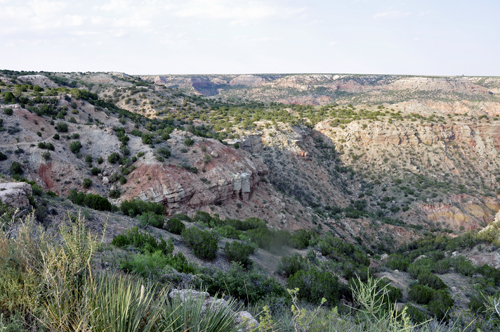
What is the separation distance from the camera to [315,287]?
794 centimetres

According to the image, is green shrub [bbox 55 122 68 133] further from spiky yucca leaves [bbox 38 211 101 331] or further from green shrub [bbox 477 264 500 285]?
green shrub [bbox 477 264 500 285]

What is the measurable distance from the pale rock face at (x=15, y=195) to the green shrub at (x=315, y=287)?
8.02m

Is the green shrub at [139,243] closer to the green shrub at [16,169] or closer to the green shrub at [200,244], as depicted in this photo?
the green shrub at [200,244]

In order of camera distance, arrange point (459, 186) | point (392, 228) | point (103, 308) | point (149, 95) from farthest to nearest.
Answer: point (149, 95)
point (459, 186)
point (392, 228)
point (103, 308)

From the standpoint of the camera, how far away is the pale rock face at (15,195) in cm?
679

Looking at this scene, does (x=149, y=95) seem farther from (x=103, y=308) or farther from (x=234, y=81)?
(x=234, y=81)

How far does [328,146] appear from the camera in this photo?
37.0 m

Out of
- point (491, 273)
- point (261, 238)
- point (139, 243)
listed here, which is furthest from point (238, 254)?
point (491, 273)

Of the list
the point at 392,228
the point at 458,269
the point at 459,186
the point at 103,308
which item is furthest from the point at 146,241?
the point at 459,186

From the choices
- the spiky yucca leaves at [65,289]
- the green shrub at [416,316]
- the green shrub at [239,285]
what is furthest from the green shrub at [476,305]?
the spiky yucca leaves at [65,289]

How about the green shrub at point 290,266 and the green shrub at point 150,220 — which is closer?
the green shrub at point 290,266

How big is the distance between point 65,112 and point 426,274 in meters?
27.4

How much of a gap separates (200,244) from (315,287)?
4.23 m

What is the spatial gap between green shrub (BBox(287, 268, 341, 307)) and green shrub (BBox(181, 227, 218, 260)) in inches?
114
